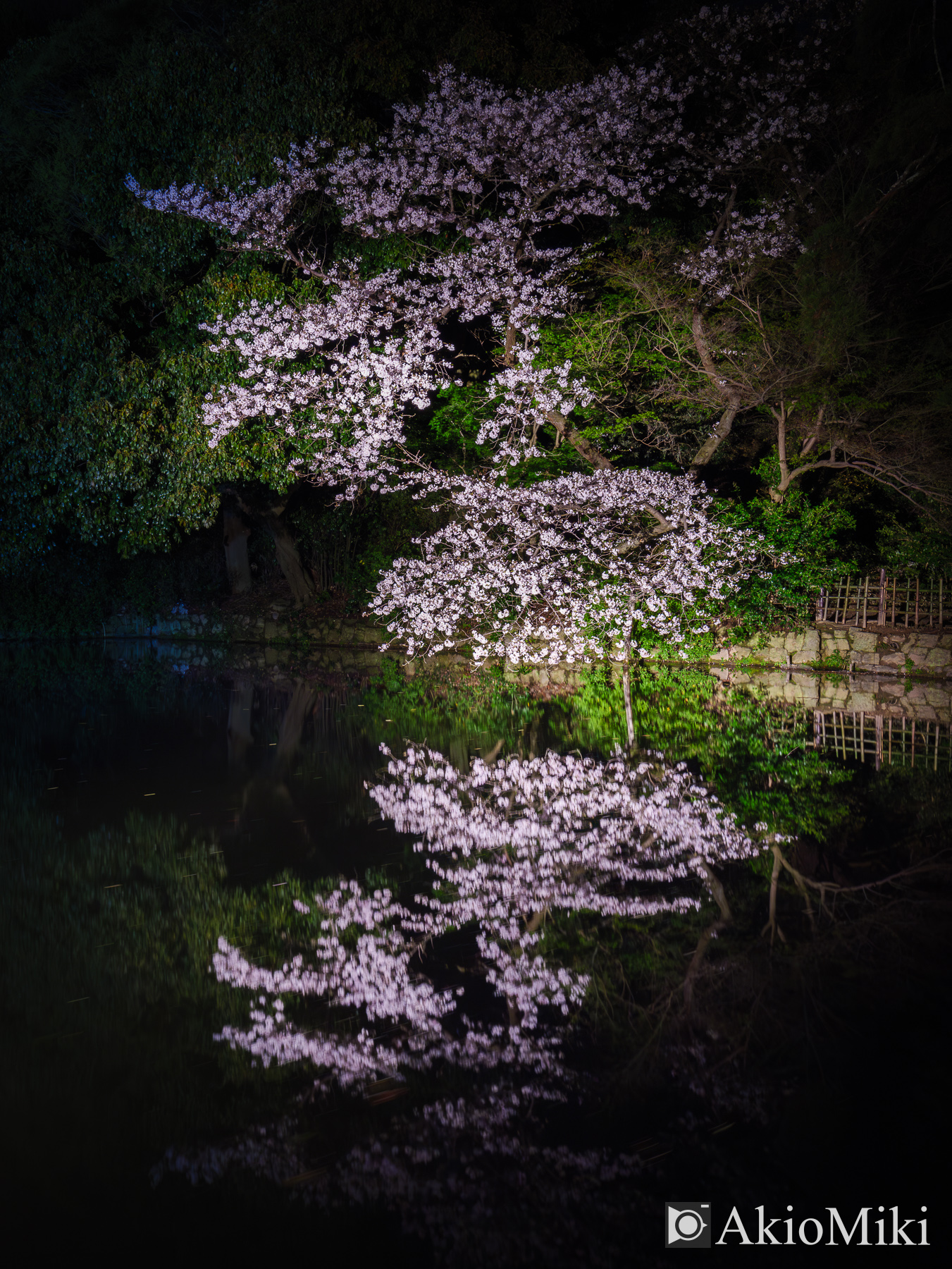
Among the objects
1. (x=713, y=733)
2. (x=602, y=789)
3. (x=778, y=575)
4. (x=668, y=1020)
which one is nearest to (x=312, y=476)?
(x=778, y=575)

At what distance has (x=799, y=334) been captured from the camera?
11891 millimetres

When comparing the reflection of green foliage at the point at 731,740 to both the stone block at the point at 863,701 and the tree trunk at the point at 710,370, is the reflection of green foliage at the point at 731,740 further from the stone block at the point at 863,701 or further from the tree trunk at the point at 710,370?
the tree trunk at the point at 710,370

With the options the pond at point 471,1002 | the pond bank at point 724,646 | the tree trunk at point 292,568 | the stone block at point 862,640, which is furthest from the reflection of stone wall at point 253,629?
the pond at point 471,1002

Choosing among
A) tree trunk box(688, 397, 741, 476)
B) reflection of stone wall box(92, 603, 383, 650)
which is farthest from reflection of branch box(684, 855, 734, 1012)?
reflection of stone wall box(92, 603, 383, 650)

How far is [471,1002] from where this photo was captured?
336cm

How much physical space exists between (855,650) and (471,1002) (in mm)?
11135

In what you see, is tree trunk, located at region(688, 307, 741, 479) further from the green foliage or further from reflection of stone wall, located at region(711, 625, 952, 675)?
reflection of stone wall, located at region(711, 625, 952, 675)

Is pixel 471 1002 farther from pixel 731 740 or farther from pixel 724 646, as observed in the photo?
pixel 724 646

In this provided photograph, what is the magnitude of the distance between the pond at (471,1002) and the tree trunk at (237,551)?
52.0ft

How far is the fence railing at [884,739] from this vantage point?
727 cm

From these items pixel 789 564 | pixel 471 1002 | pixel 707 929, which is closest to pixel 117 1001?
pixel 471 1002

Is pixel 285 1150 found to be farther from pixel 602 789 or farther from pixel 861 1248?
pixel 602 789

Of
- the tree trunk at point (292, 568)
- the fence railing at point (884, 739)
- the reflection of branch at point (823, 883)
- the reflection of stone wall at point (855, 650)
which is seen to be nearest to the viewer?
the reflection of branch at point (823, 883)

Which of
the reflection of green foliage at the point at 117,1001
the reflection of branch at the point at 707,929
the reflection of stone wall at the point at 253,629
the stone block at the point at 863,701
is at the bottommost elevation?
the reflection of green foliage at the point at 117,1001
